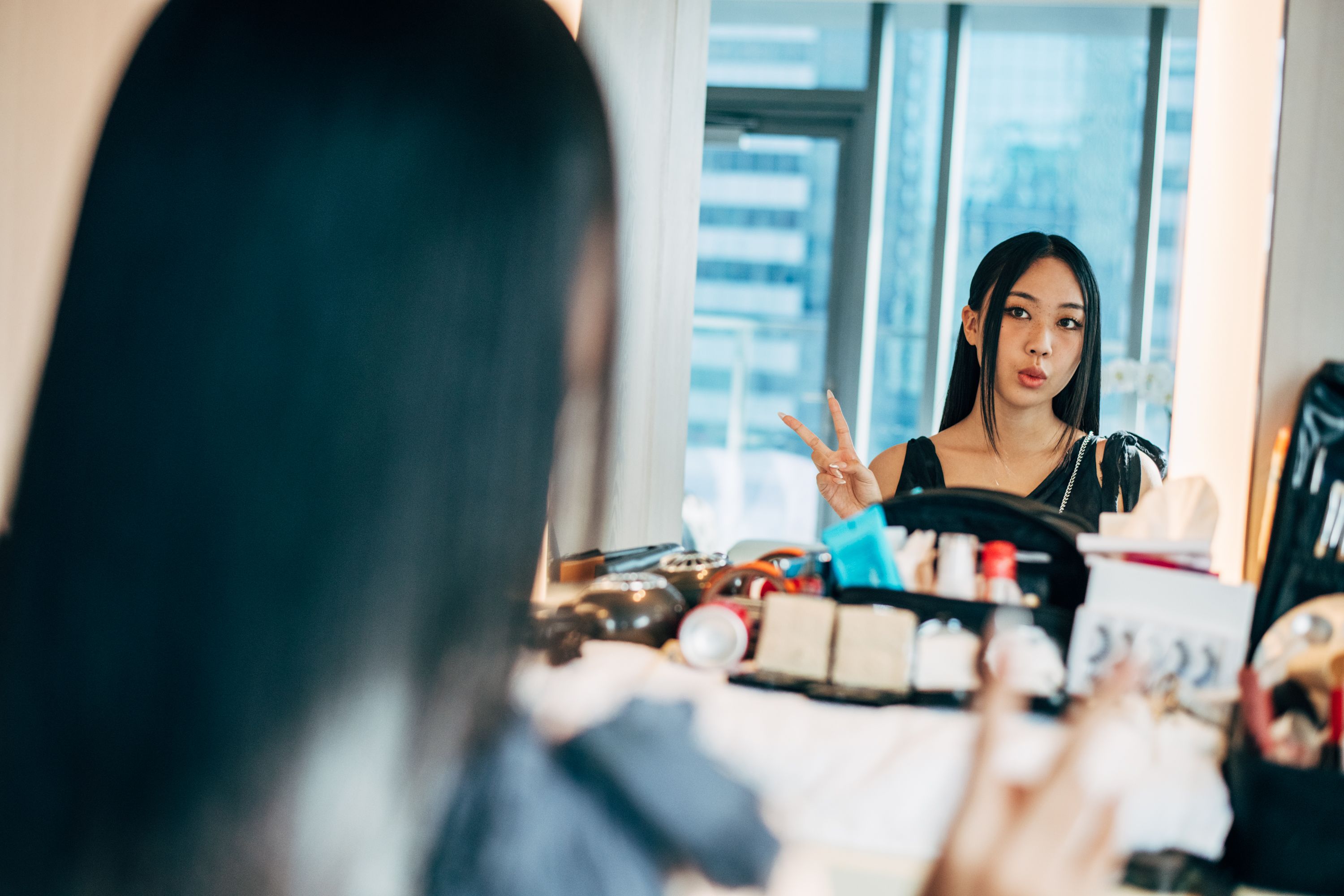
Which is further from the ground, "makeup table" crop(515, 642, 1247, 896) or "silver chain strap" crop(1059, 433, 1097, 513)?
"silver chain strap" crop(1059, 433, 1097, 513)

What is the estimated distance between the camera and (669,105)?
0.91 meters

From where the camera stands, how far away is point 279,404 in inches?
10.7

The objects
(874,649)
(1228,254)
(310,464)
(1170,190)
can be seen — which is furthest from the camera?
(1170,190)

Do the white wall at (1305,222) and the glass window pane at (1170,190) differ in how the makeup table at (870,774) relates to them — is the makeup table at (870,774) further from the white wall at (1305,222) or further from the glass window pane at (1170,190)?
the glass window pane at (1170,190)

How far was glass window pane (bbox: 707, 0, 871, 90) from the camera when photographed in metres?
3.68

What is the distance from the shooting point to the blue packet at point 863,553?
606 millimetres

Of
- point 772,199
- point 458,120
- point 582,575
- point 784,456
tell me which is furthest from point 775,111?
point 458,120

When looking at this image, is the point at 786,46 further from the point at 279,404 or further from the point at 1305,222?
the point at 279,404

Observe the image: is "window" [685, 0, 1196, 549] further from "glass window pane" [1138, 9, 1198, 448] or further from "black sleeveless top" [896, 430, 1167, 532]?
"black sleeveless top" [896, 430, 1167, 532]

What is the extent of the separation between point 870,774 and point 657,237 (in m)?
0.62

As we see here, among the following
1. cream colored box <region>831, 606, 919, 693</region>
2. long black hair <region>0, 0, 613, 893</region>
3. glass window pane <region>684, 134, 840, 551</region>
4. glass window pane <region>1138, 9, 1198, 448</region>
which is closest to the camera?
long black hair <region>0, 0, 613, 893</region>

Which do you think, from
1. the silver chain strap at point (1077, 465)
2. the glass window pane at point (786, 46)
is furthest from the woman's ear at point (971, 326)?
the glass window pane at point (786, 46)

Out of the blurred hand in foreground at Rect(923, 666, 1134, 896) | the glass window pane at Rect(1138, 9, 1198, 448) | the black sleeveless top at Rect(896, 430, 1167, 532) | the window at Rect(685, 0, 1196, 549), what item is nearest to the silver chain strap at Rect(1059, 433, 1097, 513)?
the black sleeveless top at Rect(896, 430, 1167, 532)

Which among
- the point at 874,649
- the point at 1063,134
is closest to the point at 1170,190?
the point at 1063,134
